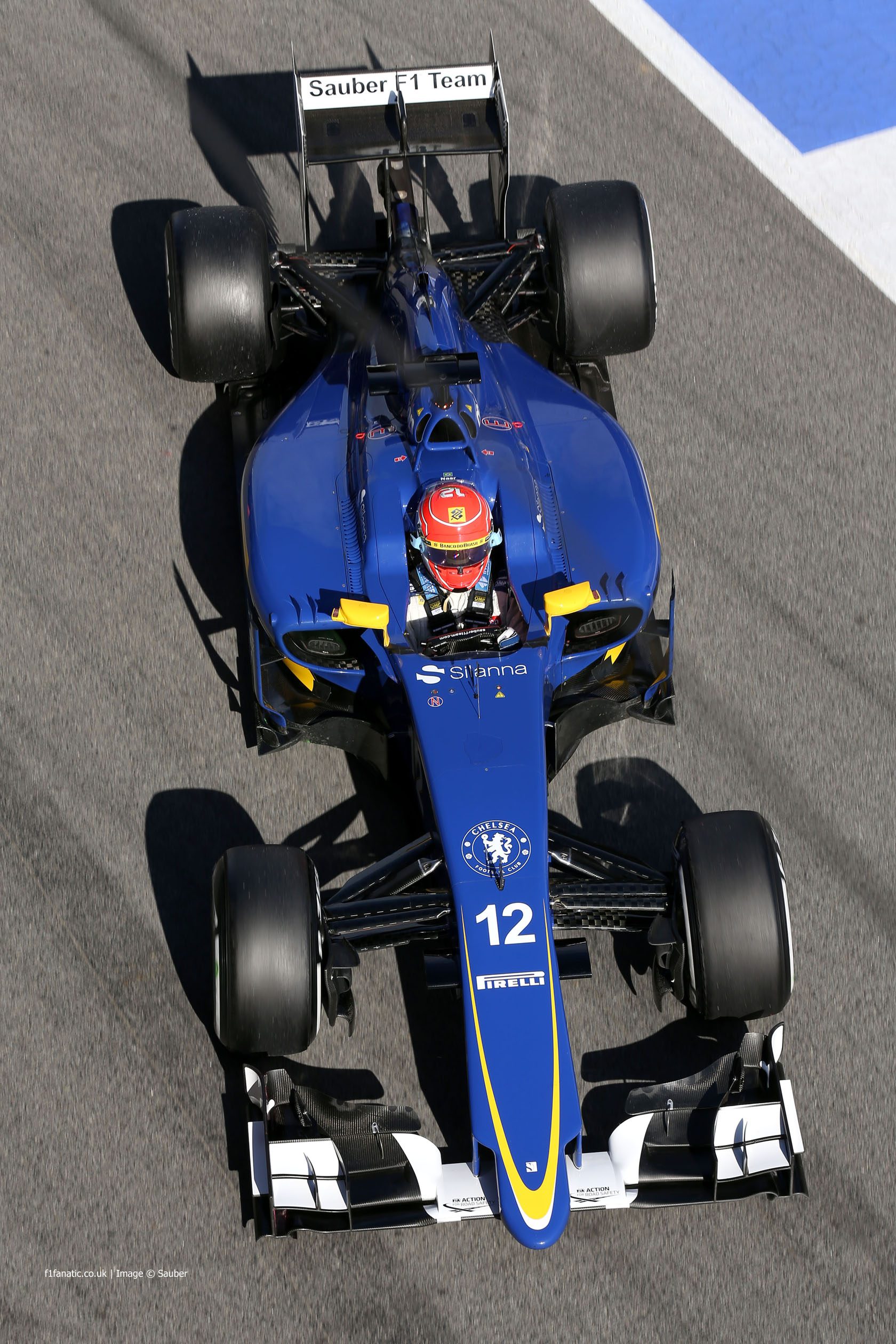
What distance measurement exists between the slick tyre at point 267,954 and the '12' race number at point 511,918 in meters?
0.68

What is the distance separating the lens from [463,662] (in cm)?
→ 636

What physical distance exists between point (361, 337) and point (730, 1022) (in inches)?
152

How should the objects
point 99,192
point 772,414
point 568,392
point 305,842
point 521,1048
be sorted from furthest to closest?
point 99,192
point 772,414
point 568,392
point 305,842
point 521,1048

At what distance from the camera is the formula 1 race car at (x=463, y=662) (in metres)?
5.71

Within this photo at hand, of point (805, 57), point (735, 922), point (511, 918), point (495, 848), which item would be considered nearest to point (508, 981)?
point (511, 918)

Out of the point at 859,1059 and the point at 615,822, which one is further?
the point at 615,822

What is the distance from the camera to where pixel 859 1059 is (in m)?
6.48

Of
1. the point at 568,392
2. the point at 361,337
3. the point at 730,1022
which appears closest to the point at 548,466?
the point at 568,392

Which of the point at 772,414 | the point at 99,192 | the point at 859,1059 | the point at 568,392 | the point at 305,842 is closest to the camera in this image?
the point at 859,1059

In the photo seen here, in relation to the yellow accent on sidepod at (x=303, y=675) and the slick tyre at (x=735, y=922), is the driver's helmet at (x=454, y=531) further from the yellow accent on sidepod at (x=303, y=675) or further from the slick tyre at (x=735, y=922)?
the slick tyre at (x=735, y=922)

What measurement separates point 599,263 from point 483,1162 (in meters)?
4.62

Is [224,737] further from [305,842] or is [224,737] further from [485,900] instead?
[485,900]

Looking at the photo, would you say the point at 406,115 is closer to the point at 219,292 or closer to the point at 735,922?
the point at 219,292

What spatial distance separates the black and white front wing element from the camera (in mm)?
5668
